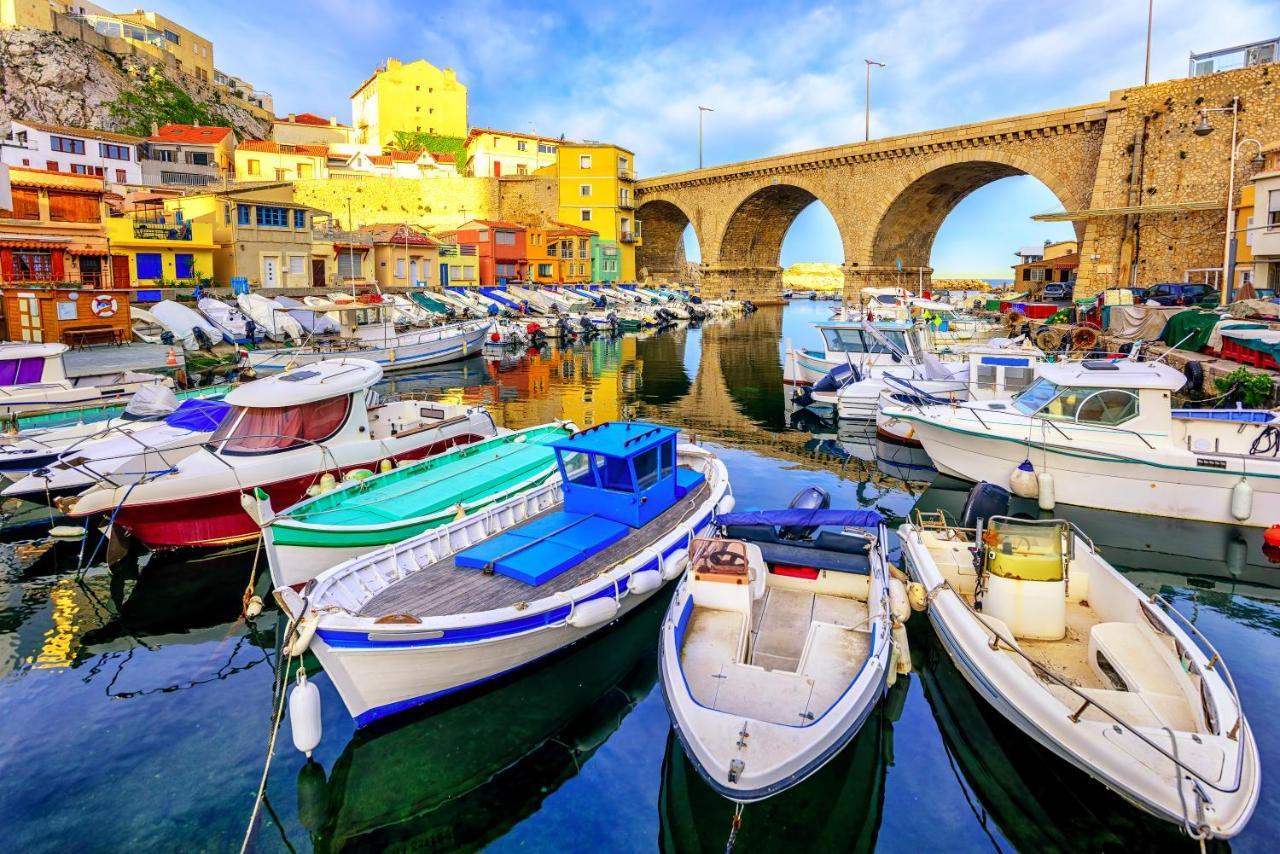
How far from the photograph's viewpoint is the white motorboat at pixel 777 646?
14.3 feet

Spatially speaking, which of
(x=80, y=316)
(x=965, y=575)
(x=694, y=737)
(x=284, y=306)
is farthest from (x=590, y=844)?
(x=284, y=306)

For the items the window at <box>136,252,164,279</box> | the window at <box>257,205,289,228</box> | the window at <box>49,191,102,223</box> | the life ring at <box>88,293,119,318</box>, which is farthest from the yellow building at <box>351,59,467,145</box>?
the life ring at <box>88,293,119,318</box>

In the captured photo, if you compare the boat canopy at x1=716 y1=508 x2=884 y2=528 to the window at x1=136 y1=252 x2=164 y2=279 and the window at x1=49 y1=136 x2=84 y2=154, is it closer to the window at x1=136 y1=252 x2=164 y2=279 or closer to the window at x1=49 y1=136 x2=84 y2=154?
the window at x1=136 y1=252 x2=164 y2=279

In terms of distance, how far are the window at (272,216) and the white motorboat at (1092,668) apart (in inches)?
1266

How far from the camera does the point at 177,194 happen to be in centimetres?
4122

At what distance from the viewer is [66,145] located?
41281mm

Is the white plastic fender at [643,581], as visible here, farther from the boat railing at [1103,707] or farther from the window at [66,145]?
the window at [66,145]

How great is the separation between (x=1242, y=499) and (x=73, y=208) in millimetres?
31093

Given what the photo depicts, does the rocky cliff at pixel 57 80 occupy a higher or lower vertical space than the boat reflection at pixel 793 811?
higher

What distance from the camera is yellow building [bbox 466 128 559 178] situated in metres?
64.0

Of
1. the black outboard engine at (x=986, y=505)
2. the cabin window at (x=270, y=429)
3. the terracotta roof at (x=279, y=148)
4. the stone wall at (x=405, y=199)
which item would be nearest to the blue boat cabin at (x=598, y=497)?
the black outboard engine at (x=986, y=505)

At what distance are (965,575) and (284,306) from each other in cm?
2624

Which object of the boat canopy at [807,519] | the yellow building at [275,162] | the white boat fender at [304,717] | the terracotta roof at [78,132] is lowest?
the white boat fender at [304,717]

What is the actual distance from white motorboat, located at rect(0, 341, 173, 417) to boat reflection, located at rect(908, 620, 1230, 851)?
48.1 ft
